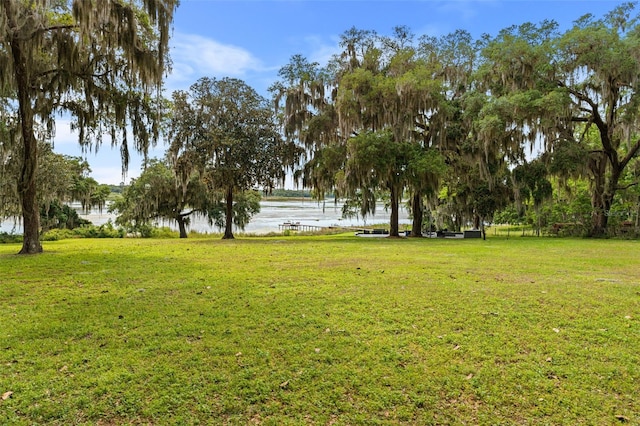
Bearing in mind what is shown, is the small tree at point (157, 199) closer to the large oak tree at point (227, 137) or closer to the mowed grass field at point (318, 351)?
the large oak tree at point (227, 137)

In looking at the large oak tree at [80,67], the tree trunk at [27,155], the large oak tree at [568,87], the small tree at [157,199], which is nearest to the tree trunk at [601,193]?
the large oak tree at [568,87]

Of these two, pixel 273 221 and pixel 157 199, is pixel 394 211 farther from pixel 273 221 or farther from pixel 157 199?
pixel 273 221

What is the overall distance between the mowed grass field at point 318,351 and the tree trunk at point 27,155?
426 centimetres

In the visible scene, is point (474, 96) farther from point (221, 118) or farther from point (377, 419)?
point (377, 419)

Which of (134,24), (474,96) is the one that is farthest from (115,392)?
(474,96)

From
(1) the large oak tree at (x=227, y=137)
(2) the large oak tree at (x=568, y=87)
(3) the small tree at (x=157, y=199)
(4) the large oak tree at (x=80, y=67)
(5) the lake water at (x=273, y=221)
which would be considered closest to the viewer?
(4) the large oak tree at (x=80, y=67)

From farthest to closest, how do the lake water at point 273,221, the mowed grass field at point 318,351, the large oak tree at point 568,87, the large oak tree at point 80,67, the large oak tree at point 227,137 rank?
1. the lake water at point 273,221
2. the large oak tree at point 227,137
3. the large oak tree at point 568,87
4. the large oak tree at point 80,67
5. the mowed grass field at point 318,351

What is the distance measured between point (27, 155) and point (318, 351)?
9.11m

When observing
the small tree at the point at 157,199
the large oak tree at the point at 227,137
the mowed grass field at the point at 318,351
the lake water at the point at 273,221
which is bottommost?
the mowed grass field at the point at 318,351

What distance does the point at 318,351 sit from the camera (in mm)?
3566

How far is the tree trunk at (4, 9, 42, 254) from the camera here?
8.66 meters

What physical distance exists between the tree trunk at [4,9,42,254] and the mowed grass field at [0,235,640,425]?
4.26 meters

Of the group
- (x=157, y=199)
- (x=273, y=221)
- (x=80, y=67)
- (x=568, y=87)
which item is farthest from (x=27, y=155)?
(x=273, y=221)

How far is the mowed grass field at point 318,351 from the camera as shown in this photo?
9.13ft
